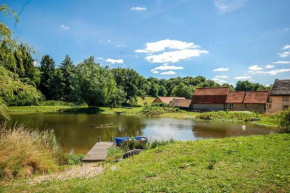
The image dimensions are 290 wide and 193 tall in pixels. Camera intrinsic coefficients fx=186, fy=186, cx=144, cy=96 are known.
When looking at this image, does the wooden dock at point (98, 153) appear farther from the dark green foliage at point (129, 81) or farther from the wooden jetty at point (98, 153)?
the dark green foliage at point (129, 81)

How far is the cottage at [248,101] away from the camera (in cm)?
4394

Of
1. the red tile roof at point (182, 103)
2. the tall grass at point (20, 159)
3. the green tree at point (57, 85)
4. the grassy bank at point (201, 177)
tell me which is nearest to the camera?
the grassy bank at point (201, 177)

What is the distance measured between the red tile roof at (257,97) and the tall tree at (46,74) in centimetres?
6369

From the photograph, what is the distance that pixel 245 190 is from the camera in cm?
575

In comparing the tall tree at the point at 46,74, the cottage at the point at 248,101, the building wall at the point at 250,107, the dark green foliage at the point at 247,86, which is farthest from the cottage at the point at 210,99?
the dark green foliage at the point at 247,86

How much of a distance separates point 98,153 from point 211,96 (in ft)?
144

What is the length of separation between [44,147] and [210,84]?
116 m

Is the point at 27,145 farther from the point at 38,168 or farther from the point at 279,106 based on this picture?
the point at 279,106

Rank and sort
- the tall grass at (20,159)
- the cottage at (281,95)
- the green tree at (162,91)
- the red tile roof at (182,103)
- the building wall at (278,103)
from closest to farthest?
the tall grass at (20,159) → the cottage at (281,95) → the building wall at (278,103) → the red tile roof at (182,103) → the green tree at (162,91)

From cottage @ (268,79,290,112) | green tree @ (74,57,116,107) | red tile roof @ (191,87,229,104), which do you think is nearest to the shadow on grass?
green tree @ (74,57,116,107)

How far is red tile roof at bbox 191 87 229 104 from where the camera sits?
5006 centimetres

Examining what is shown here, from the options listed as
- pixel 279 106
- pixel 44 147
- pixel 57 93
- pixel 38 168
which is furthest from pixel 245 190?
pixel 57 93

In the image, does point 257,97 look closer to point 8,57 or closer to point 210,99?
point 210,99

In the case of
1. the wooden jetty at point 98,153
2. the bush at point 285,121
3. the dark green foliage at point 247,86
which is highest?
the dark green foliage at point 247,86
